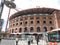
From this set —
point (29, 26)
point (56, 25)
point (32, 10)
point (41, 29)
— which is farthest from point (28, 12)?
point (56, 25)

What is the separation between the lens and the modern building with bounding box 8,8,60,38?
37625 millimetres

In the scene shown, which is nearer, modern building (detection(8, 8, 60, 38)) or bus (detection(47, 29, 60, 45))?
bus (detection(47, 29, 60, 45))

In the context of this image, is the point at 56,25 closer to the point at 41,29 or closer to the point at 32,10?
the point at 41,29

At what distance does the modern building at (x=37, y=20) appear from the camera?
1481 inches

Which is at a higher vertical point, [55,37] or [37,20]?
[37,20]

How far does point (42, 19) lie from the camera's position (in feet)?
126

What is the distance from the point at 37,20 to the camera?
1521 inches

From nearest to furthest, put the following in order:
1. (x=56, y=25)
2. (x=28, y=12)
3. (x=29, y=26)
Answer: (x=56, y=25), (x=29, y=26), (x=28, y=12)

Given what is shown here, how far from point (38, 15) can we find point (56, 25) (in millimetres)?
7142

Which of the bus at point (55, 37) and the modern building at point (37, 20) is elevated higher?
the modern building at point (37, 20)

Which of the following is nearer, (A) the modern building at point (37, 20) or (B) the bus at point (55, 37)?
(B) the bus at point (55, 37)

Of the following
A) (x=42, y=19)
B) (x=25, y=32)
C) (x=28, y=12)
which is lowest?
(x=25, y=32)

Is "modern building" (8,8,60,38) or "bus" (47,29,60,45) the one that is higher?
"modern building" (8,8,60,38)

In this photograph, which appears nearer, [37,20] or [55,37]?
[55,37]
